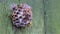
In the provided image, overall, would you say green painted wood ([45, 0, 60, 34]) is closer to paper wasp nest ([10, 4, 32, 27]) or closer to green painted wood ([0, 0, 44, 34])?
green painted wood ([0, 0, 44, 34])

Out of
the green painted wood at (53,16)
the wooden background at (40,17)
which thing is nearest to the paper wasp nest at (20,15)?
the wooden background at (40,17)

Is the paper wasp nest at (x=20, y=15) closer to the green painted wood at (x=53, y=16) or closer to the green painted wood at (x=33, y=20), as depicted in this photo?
the green painted wood at (x=33, y=20)

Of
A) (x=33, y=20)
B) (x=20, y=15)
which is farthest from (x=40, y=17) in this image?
(x=20, y=15)

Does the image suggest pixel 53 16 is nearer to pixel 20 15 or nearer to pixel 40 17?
pixel 40 17

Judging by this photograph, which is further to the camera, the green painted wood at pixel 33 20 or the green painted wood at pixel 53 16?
the green painted wood at pixel 53 16

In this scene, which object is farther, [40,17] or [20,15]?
[40,17]

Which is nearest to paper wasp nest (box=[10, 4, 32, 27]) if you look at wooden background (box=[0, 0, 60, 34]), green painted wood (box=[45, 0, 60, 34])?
wooden background (box=[0, 0, 60, 34])
